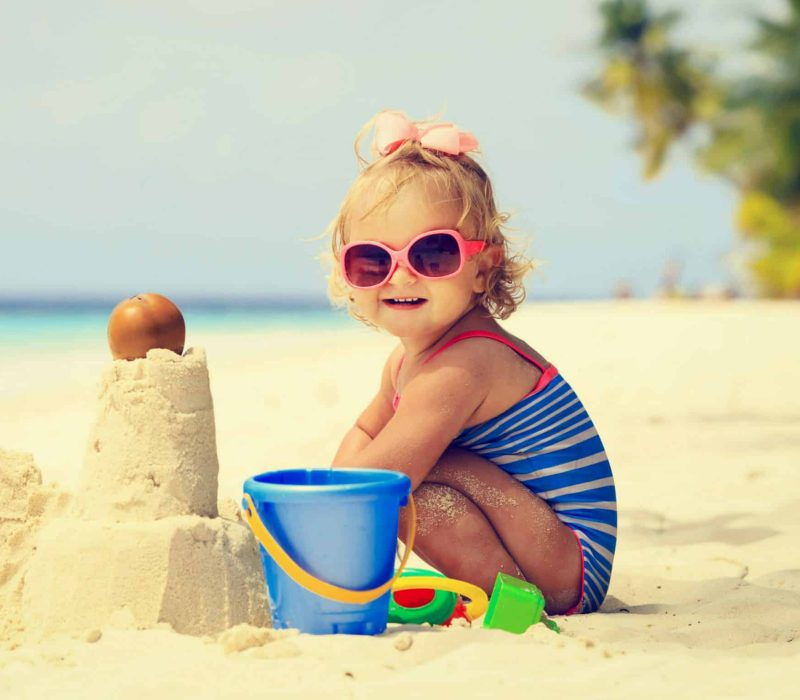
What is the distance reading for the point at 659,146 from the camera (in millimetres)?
29984

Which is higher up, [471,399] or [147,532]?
[471,399]

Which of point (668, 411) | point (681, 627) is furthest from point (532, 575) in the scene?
point (668, 411)

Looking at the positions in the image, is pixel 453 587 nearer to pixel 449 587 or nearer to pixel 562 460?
pixel 449 587

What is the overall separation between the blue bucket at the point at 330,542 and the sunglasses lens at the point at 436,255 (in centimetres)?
72

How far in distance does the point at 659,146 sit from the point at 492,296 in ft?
93.4

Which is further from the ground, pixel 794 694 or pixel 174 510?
pixel 174 510

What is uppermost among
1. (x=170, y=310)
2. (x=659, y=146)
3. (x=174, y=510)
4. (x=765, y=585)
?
(x=659, y=146)

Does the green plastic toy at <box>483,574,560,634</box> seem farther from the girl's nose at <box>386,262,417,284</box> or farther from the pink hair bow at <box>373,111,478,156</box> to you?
the pink hair bow at <box>373,111,478,156</box>

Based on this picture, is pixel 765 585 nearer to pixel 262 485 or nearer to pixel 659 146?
pixel 262 485

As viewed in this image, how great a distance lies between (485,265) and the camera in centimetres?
294

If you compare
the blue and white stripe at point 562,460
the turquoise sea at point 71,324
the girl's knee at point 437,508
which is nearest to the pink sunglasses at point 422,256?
the blue and white stripe at point 562,460

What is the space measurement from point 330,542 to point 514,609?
0.52 meters

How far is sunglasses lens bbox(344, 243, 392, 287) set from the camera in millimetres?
2785

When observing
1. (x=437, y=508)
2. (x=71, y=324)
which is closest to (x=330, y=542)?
(x=437, y=508)
